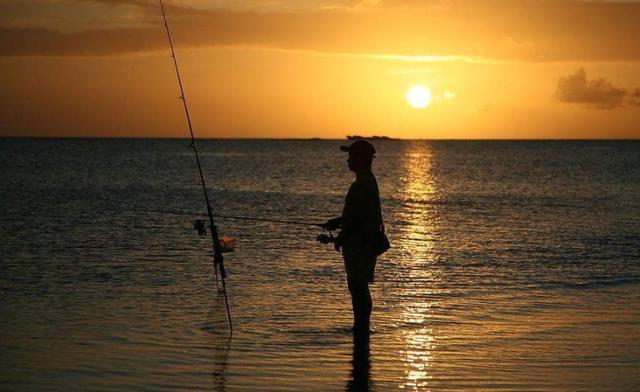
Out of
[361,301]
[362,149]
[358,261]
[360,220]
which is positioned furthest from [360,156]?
[361,301]

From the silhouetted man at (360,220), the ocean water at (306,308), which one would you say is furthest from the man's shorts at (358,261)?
the ocean water at (306,308)

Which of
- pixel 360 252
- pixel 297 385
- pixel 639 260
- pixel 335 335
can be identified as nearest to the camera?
pixel 297 385

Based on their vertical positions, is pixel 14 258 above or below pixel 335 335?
above

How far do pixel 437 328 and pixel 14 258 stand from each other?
27.3 ft

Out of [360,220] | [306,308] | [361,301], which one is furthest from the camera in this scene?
[306,308]

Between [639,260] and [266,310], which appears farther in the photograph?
[639,260]

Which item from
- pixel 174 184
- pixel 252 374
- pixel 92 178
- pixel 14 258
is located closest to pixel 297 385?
pixel 252 374

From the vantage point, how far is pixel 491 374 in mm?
7891

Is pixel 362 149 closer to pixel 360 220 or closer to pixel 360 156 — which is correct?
pixel 360 156

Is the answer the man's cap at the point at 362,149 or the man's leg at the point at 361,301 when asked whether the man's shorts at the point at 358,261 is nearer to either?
the man's leg at the point at 361,301

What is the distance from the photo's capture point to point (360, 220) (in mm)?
8602

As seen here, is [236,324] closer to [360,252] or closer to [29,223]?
[360,252]

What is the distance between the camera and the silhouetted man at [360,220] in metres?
8.56

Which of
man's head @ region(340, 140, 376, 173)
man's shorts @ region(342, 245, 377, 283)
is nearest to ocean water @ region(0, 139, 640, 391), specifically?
man's shorts @ region(342, 245, 377, 283)
